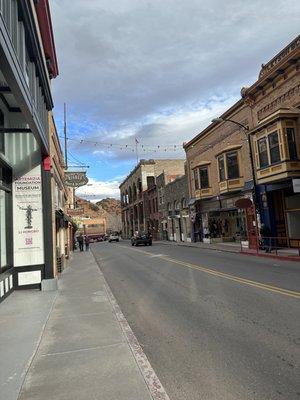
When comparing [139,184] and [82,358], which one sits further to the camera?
[139,184]

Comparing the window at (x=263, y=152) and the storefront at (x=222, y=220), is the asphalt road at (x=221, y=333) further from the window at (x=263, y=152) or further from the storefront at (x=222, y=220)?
the storefront at (x=222, y=220)

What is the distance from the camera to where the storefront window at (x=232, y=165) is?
102 ft

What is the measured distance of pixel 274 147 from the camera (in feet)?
78.5

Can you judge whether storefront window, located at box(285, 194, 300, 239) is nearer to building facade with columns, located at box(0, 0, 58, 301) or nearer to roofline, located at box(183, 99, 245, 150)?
roofline, located at box(183, 99, 245, 150)

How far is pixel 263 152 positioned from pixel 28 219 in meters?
16.8

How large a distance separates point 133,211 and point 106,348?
76.8 meters

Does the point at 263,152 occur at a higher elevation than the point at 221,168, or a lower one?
lower

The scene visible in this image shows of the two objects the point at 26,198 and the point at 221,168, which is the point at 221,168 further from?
the point at 26,198

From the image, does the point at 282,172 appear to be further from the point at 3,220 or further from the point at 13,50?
the point at 13,50

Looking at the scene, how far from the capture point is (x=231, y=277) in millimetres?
13977

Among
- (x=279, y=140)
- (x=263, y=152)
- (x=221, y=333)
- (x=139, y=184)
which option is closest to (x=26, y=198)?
(x=221, y=333)

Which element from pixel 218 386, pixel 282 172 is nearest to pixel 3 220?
pixel 218 386

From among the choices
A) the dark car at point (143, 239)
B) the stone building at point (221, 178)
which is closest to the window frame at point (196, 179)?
the stone building at point (221, 178)

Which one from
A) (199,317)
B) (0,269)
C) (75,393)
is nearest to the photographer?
(75,393)
